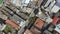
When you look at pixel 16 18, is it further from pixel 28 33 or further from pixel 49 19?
pixel 49 19

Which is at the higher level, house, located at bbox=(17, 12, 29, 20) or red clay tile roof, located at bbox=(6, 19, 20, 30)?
house, located at bbox=(17, 12, 29, 20)

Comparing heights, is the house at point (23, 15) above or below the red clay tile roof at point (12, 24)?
above

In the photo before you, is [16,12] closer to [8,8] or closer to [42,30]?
[8,8]

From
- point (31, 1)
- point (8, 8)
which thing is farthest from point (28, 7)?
point (8, 8)

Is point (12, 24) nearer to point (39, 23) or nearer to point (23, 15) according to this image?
point (23, 15)

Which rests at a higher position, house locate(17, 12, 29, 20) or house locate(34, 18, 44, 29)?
house locate(17, 12, 29, 20)

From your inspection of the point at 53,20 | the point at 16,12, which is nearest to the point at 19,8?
the point at 16,12

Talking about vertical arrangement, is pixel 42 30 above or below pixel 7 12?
below

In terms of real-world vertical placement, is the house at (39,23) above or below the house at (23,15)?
below

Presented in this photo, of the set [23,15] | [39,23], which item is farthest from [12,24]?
[39,23]
